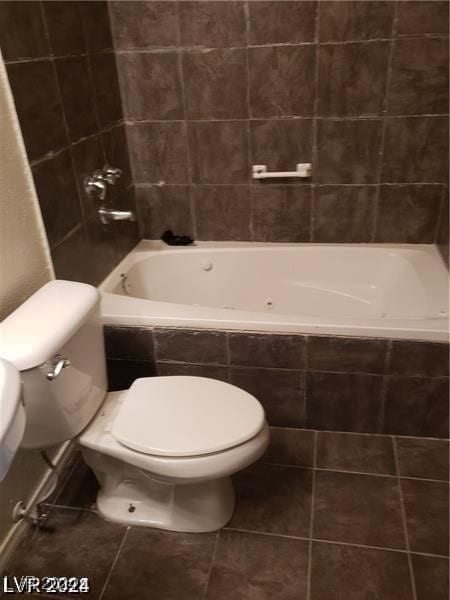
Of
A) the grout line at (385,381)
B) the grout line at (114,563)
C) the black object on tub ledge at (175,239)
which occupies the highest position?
the black object on tub ledge at (175,239)

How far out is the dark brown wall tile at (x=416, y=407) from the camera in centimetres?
171

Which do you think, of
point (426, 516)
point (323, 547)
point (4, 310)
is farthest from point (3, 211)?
point (426, 516)

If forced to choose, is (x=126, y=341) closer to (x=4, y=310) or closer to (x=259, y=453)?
(x=4, y=310)

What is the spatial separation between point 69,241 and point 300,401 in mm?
997

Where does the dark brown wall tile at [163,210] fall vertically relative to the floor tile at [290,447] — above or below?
above

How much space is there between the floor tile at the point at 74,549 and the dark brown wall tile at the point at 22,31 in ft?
4.48

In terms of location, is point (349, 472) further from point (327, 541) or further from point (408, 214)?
point (408, 214)

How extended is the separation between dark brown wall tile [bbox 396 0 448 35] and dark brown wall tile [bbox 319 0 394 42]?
4 cm

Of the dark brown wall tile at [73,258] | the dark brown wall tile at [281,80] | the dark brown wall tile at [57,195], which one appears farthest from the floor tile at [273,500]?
the dark brown wall tile at [281,80]

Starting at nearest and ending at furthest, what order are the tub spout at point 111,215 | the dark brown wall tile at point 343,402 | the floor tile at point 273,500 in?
1. the floor tile at point 273,500
2. the dark brown wall tile at point 343,402
3. the tub spout at point 111,215

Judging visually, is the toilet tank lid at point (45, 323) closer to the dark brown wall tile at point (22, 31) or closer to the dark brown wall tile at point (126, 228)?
the dark brown wall tile at point (22, 31)

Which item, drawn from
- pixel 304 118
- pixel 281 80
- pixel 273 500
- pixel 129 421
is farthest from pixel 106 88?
pixel 273 500

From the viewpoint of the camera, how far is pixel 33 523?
5.14ft

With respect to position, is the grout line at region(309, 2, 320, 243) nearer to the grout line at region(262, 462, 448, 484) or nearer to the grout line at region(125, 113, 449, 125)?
the grout line at region(125, 113, 449, 125)
